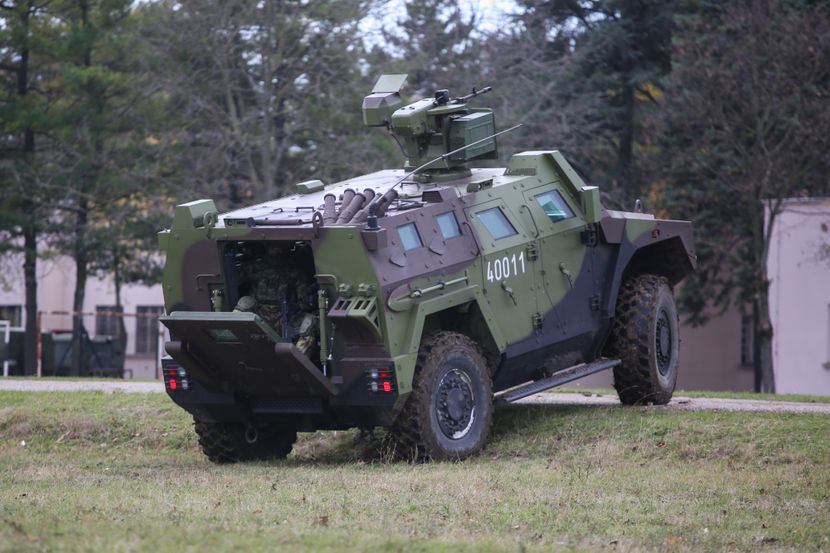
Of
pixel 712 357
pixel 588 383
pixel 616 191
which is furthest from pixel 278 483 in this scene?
pixel 712 357

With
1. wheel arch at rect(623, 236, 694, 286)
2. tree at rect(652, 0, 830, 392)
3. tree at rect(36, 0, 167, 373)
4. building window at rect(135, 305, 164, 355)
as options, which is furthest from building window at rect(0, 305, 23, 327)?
wheel arch at rect(623, 236, 694, 286)

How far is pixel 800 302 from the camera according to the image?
31422mm

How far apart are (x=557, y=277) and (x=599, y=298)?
0.94 meters

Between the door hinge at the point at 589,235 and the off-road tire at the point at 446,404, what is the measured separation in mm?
2126

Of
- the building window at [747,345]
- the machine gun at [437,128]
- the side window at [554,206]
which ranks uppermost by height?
the machine gun at [437,128]

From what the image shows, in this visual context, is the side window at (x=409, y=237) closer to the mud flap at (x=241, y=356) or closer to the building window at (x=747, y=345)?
the mud flap at (x=241, y=356)

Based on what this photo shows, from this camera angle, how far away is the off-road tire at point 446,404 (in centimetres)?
1266

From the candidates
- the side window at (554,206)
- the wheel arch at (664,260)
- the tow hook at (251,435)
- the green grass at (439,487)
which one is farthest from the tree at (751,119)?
the tow hook at (251,435)

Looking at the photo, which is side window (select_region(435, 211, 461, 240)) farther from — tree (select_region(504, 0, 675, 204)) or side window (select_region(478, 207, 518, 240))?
tree (select_region(504, 0, 675, 204))

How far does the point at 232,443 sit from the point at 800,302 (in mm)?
20296

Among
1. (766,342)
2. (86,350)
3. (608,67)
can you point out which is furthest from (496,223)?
(608,67)

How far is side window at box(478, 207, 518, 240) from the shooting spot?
13711mm

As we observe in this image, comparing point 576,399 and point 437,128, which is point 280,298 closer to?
point 437,128

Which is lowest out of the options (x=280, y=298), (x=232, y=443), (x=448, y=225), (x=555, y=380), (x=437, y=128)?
(x=232, y=443)
